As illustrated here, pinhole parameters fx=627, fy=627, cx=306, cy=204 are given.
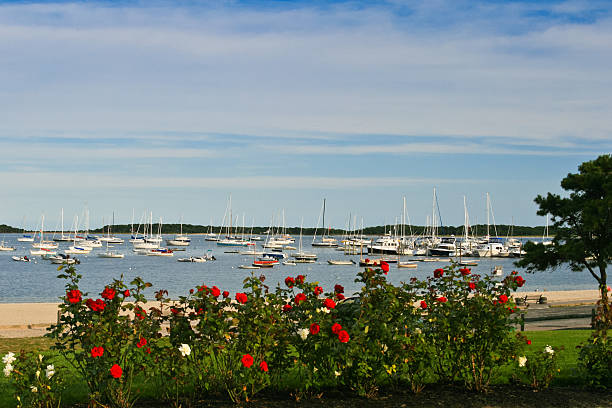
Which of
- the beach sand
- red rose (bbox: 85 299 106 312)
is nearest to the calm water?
the beach sand

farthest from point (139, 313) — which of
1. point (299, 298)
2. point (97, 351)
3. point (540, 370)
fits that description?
point (540, 370)

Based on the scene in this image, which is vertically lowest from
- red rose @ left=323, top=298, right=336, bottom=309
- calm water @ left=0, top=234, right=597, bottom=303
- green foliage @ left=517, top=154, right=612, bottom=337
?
calm water @ left=0, top=234, right=597, bottom=303

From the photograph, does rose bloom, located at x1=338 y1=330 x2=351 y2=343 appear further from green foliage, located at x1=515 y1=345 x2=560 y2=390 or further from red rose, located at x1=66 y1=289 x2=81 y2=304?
red rose, located at x1=66 y1=289 x2=81 y2=304

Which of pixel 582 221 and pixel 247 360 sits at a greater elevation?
pixel 582 221

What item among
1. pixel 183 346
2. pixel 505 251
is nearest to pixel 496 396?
pixel 183 346

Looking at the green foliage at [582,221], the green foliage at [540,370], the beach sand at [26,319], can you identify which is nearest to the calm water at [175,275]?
the beach sand at [26,319]

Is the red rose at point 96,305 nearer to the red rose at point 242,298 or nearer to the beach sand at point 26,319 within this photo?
the red rose at point 242,298

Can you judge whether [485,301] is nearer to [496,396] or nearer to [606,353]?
[496,396]

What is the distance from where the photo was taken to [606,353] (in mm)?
8430

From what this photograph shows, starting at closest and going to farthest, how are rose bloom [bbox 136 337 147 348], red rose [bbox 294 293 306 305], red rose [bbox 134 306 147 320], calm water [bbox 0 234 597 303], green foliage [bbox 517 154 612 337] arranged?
rose bloom [bbox 136 337 147 348], red rose [bbox 134 306 147 320], red rose [bbox 294 293 306 305], green foliage [bbox 517 154 612 337], calm water [bbox 0 234 597 303]

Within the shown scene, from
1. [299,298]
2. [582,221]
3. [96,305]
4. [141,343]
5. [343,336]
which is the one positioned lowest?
[141,343]

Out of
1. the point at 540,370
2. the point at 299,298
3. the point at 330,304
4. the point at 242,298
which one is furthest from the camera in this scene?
the point at 540,370

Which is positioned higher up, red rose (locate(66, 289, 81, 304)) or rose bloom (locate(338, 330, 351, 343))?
red rose (locate(66, 289, 81, 304))

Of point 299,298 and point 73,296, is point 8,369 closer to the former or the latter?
point 73,296
